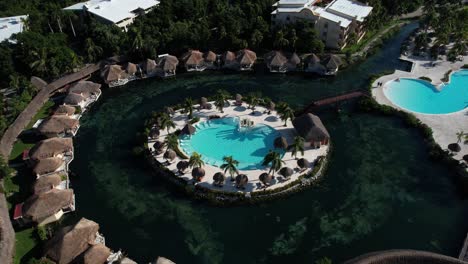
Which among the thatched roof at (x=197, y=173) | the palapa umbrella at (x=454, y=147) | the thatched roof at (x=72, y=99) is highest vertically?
the thatched roof at (x=72, y=99)

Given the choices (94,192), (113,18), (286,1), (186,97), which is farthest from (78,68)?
(286,1)

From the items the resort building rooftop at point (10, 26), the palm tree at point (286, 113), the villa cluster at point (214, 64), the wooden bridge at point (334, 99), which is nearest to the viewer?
the palm tree at point (286, 113)

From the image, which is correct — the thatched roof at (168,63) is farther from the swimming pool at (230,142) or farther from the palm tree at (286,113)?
the palm tree at (286,113)

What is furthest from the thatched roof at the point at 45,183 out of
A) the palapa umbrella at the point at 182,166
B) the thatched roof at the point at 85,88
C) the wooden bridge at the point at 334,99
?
the wooden bridge at the point at 334,99

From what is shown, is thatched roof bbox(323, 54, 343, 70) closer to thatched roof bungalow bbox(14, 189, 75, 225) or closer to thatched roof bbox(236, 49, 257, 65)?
thatched roof bbox(236, 49, 257, 65)

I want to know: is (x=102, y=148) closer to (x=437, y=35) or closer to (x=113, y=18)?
(x=113, y=18)

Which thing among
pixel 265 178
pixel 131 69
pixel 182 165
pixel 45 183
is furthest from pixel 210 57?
pixel 45 183

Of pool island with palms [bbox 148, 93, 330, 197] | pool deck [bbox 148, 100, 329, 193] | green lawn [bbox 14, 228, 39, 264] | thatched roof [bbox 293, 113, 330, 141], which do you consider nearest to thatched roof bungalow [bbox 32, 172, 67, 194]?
green lawn [bbox 14, 228, 39, 264]
